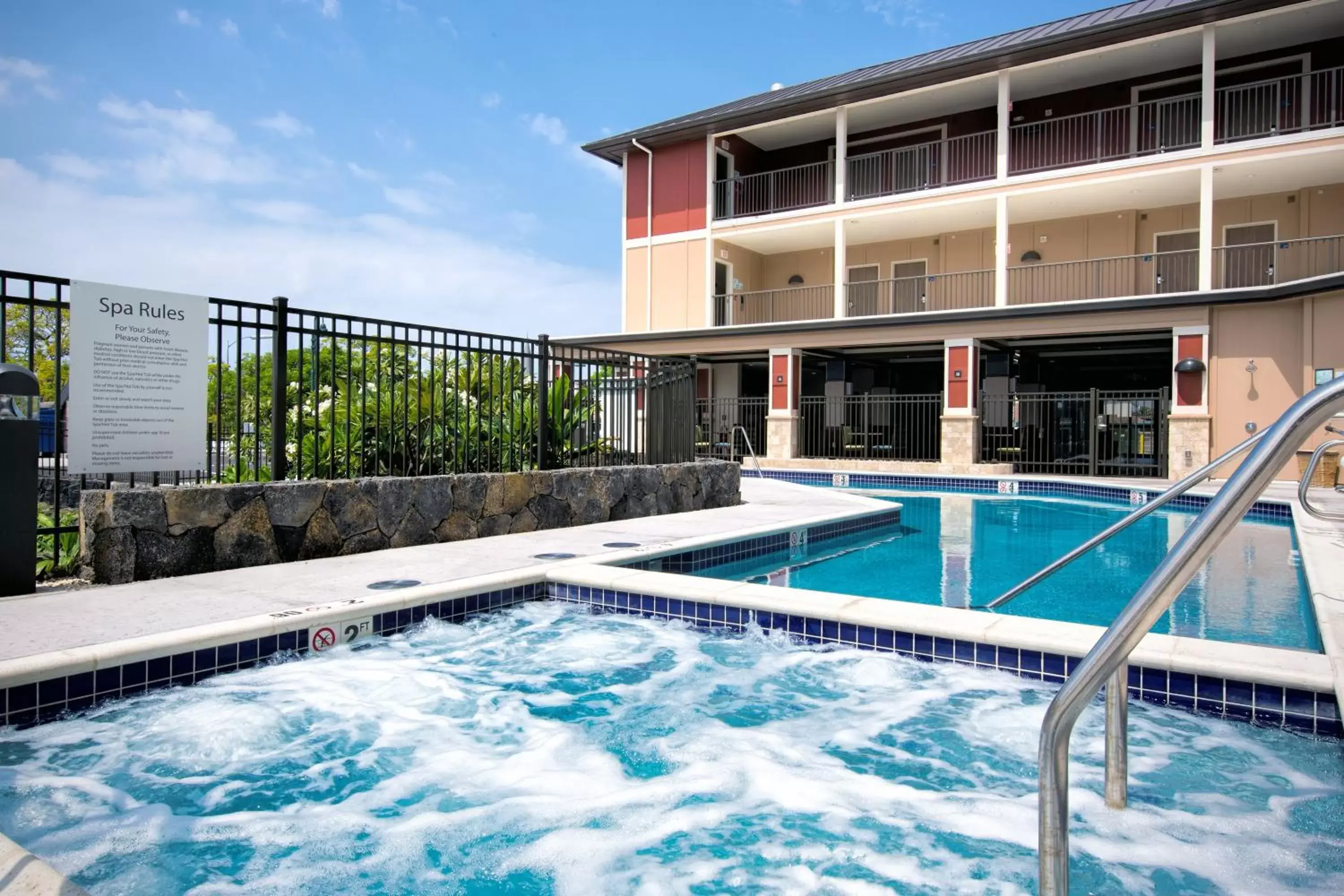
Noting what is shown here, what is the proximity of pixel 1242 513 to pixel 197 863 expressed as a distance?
2.63m

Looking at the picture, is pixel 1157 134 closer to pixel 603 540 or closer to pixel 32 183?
pixel 603 540

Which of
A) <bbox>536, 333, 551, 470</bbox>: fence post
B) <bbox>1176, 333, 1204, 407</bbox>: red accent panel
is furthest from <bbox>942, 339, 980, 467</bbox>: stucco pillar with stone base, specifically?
<bbox>536, 333, 551, 470</bbox>: fence post

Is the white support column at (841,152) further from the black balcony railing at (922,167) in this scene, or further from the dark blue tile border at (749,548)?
the dark blue tile border at (749,548)

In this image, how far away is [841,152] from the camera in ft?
60.5

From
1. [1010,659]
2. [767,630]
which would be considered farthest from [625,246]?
[1010,659]

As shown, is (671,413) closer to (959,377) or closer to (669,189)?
(959,377)

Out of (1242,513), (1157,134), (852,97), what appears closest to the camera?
(1242,513)

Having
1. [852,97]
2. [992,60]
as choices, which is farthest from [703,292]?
[992,60]

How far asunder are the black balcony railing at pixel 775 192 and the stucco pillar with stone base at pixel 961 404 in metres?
5.81

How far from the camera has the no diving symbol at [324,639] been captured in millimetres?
3754

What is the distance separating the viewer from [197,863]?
7.27ft

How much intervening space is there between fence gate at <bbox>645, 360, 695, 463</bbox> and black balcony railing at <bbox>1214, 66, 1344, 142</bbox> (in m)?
12.4

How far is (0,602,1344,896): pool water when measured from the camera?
7.31 feet

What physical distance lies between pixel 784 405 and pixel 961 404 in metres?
4.07
